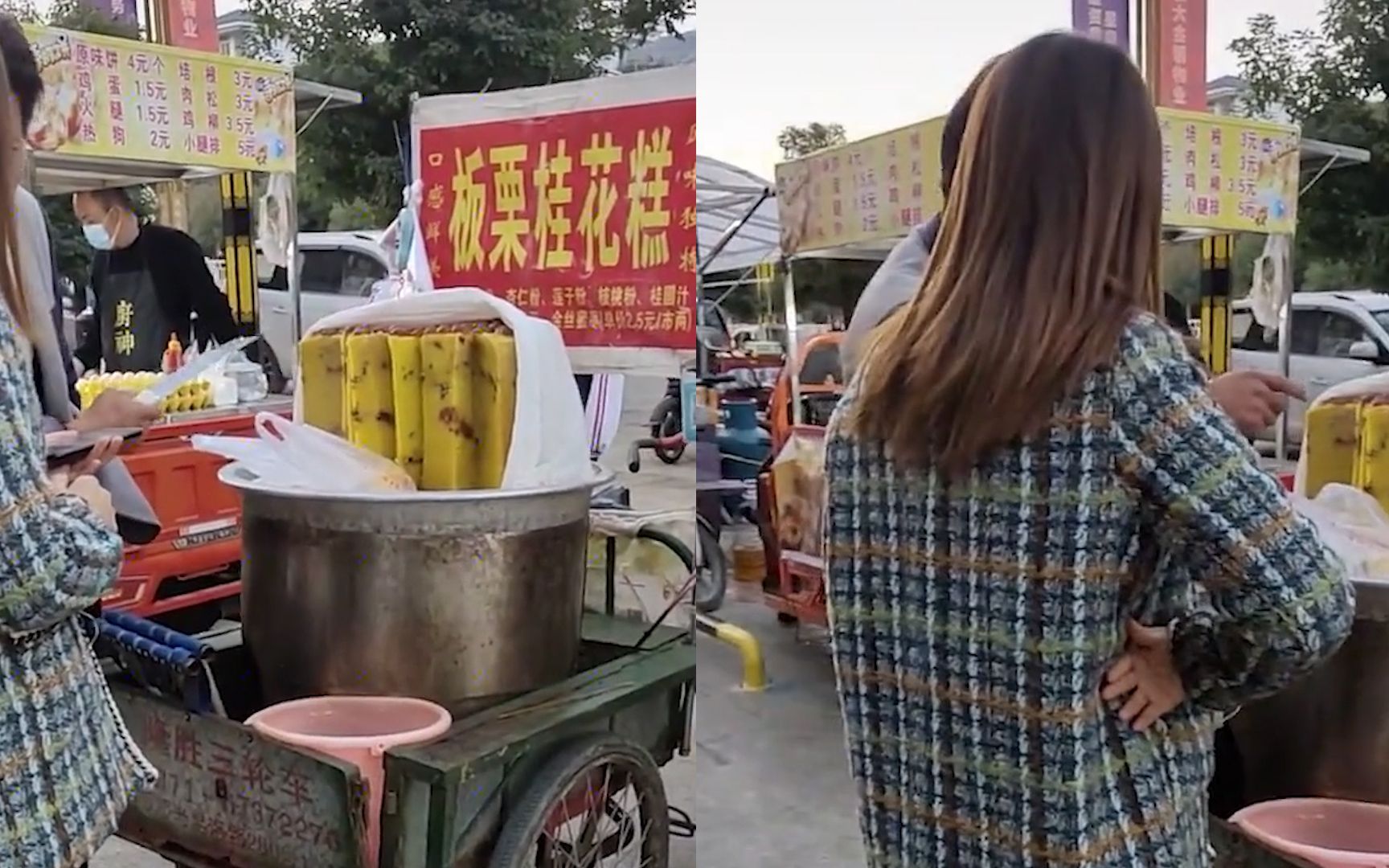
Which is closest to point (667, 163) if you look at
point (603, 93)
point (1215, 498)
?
point (603, 93)

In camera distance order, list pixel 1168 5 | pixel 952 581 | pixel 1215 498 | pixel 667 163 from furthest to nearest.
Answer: pixel 667 163 → pixel 1168 5 → pixel 952 581 → pixel 1215 498

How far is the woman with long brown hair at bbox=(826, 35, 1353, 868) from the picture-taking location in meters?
0.99

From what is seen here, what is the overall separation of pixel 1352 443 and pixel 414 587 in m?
1.34

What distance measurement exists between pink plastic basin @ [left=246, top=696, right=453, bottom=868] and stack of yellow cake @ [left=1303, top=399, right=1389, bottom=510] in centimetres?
126

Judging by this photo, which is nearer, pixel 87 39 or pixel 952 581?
pixel 952 581

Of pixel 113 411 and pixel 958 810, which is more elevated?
pixel 113 411

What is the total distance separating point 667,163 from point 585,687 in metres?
0.84

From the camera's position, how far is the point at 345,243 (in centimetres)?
234

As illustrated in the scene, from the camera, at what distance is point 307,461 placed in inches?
83.7

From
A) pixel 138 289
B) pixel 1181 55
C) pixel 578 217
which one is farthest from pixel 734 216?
pixel 138 289

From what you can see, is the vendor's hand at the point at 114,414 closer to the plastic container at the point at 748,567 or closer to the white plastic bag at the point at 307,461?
the white plastic bag at the point at 307,461

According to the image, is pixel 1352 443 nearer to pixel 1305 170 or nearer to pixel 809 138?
pixel 1305 170

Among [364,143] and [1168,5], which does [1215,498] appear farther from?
[364,143]

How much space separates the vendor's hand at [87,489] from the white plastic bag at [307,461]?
2.41 ft
